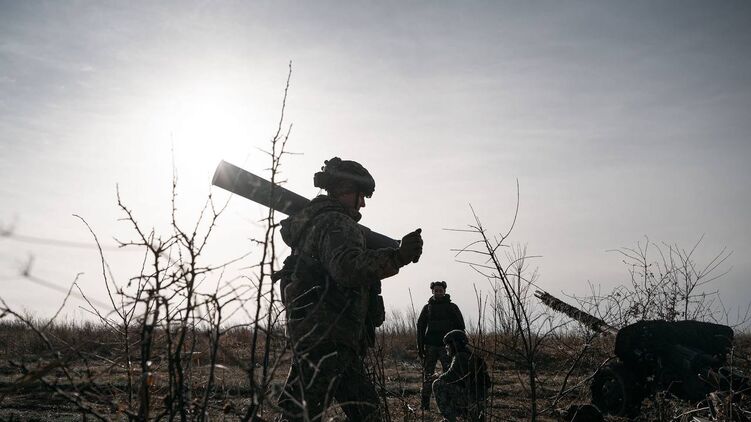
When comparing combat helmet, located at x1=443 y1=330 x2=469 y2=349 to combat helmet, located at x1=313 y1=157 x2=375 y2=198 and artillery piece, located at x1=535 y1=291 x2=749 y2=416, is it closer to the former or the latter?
artillery piece, located at x1=535 y1=291 x2=749 y2=416

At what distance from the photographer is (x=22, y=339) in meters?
11.8

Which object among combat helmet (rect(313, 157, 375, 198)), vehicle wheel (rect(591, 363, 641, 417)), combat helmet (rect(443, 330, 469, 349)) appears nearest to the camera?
combat helmet (rect(313, 157, 375, 198))

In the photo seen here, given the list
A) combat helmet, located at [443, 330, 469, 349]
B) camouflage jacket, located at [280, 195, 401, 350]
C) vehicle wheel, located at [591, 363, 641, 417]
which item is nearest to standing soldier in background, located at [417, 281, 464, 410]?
vehicle wheel, located at [591, 363, 641, 417]

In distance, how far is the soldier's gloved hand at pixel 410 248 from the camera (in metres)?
2.55

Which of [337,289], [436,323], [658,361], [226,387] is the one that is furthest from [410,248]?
[436,323]

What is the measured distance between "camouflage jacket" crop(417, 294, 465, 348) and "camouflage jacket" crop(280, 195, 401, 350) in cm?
538

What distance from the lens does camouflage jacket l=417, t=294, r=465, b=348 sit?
8.14 metres

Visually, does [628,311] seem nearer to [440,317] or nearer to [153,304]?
[440,317]

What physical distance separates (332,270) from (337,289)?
0.79ft

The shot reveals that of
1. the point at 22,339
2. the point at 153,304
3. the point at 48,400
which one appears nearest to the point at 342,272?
Answer: the point at 153,304

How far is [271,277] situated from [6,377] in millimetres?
8331

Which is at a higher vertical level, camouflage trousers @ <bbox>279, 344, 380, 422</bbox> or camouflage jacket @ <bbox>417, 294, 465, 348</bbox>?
camouflage jacket @ <bbox>417, 294, 465, 348</bbox>

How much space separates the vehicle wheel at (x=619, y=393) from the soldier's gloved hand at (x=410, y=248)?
11.9 ft

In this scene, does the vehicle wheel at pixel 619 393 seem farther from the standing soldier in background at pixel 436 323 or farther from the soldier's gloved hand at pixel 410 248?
the soldier's gloved hand at pixel 410 248
